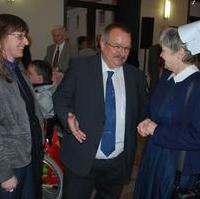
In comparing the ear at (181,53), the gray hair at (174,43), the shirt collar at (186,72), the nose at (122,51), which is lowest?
the shirt collar at (186,72)

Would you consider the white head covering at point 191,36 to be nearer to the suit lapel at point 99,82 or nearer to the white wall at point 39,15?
the suit lapel at point 99,82

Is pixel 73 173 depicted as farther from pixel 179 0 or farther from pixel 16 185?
pixel 179 0

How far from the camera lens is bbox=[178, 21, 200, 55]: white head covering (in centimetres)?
216

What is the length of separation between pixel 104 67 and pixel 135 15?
7662mm

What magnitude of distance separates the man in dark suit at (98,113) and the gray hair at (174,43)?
37 centimetres

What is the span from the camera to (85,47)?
779cm

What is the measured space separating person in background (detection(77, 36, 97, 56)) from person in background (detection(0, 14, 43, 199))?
474cm

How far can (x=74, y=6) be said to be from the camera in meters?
9.15

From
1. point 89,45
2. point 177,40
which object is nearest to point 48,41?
point 89,45

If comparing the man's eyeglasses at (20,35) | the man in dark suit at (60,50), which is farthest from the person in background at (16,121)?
the man in dark suit at (60,50)

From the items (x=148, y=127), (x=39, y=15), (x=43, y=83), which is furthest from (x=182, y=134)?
(x=39, y=15)

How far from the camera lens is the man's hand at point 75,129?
2.46m

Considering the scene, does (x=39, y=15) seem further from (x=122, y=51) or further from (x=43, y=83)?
(x=122, y=51)

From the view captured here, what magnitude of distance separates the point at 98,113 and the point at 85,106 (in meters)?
0.09
